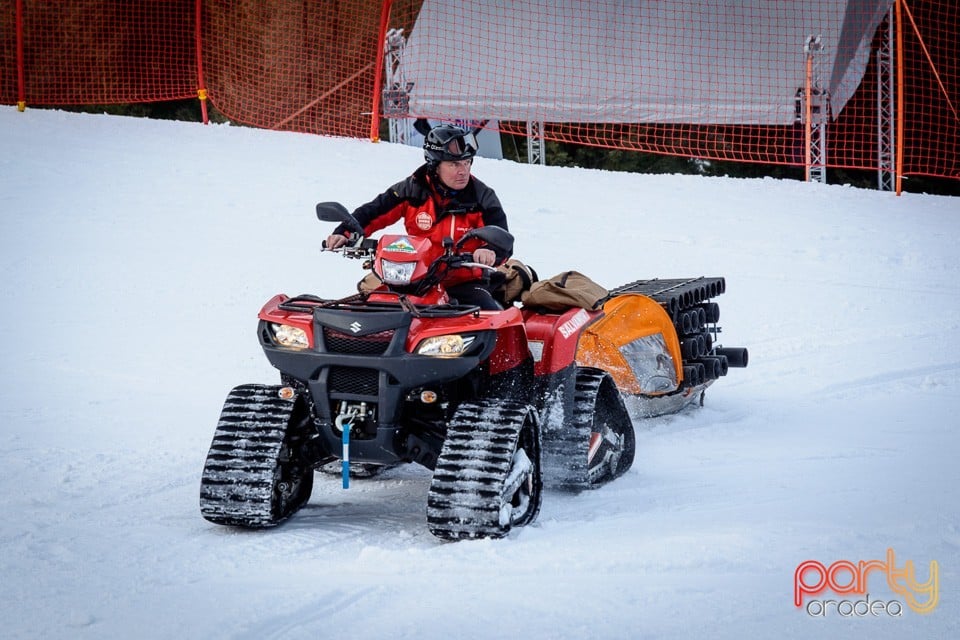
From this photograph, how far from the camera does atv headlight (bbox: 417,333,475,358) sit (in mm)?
4699

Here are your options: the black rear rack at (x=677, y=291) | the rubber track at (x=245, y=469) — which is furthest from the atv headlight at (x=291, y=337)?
the black rear rack at (x=677, y=291)

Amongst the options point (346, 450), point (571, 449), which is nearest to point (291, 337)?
point (346, 450)

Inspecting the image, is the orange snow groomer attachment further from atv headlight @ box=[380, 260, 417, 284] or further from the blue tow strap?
the blue tow strap

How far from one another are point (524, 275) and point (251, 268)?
503cm

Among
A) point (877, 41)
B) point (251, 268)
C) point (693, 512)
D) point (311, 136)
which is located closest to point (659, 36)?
point (877, 41)

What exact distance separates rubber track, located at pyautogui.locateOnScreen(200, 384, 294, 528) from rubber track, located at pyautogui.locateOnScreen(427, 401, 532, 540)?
645 millimetres

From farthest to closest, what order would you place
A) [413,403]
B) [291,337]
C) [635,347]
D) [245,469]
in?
[635,347], [413,403], [291,337], [245,469]

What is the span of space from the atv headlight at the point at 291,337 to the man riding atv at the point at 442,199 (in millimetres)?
897

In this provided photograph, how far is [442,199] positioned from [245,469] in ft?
5.65

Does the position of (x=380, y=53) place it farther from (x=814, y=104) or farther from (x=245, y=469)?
(x=245, y=469)

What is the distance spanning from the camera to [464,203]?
578cm

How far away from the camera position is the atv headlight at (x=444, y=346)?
15.4 feet

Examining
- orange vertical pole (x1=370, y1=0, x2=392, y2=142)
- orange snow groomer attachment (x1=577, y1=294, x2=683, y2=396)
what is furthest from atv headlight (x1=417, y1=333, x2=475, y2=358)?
orange vertical pole (x1=370, y1=0, x2=392, y2=142)

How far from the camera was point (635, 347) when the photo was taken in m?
6.84
